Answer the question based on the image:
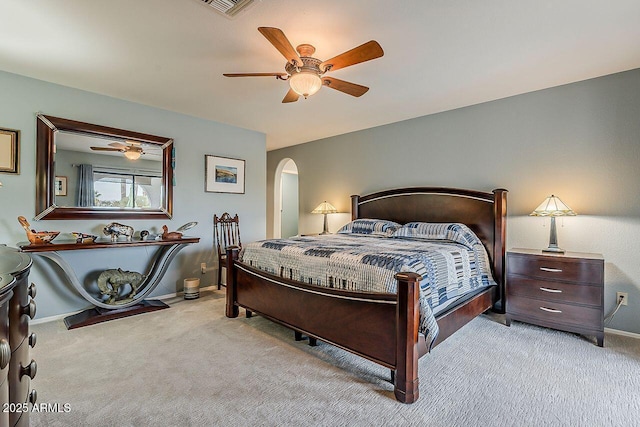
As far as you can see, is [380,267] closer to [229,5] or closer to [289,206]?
[229,5]

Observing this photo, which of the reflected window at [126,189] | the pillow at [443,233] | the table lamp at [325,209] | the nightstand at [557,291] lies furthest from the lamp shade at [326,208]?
the nightstand at [557,291]

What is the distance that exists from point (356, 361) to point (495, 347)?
1.21 m

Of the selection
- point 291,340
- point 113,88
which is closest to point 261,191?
point 113,88

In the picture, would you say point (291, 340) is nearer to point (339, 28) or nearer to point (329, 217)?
A: point (339, 28)

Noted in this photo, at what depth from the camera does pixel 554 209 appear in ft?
9.41

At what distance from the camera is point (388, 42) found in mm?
2346

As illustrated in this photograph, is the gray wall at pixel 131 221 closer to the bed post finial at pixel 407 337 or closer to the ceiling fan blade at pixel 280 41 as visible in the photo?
the ceiling fan blade at pixel 280 41

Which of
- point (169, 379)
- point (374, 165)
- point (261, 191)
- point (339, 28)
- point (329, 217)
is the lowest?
point (169, 379)

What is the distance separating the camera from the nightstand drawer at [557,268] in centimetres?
257

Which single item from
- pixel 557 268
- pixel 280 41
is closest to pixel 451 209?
pixel 557 268

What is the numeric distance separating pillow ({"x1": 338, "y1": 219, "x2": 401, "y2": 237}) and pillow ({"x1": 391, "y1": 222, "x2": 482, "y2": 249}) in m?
0.20

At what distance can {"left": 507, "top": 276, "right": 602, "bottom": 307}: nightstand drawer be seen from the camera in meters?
2.57

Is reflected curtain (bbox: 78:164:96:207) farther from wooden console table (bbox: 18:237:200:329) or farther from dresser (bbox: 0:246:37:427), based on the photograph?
dresser (bbox: 0:246:37:427)

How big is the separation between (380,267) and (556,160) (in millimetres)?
2488
